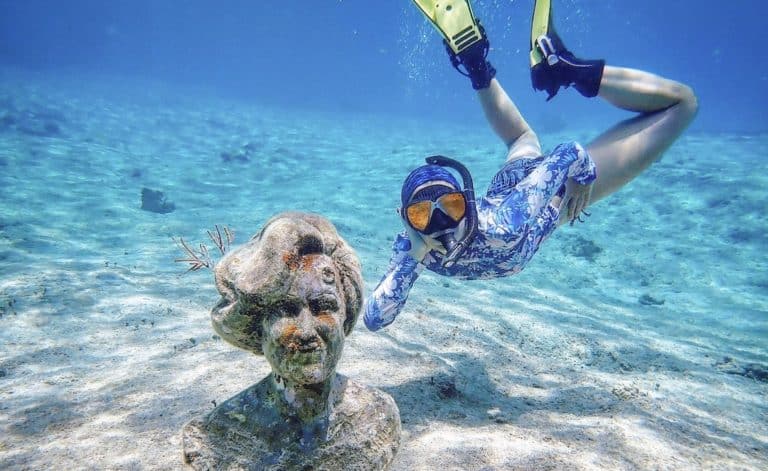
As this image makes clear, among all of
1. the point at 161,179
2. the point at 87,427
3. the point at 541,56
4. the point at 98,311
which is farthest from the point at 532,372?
the point at 161,179

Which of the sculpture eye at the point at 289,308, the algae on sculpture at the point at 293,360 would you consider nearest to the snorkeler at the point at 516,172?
the algae on sculpture at the point at 293,360

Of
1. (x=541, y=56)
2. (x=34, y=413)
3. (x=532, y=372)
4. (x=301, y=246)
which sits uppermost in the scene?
(x=541, y=56)

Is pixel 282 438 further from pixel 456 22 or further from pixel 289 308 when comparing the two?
pixel 456 22

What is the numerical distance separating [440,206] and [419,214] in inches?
6.5

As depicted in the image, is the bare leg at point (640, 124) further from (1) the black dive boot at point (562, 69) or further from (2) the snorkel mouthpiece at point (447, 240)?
(2) the snorkel mouthpiece at point (447, 240)

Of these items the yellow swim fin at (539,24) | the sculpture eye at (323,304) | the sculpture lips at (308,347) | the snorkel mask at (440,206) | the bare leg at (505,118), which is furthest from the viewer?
the bare leg at (505,118)

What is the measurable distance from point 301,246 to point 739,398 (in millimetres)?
4719

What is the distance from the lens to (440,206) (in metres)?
2.91

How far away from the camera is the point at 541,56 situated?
4.34 metres

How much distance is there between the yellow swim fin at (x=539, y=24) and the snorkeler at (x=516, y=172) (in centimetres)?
1

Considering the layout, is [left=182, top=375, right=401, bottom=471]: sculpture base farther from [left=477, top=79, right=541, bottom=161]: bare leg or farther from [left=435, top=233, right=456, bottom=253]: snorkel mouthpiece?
[left=477, top=79, right=541, bottom=161]: bare leg

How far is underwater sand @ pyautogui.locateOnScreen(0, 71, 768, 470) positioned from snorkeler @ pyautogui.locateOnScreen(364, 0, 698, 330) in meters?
1.18

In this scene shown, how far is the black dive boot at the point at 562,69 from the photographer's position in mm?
4148

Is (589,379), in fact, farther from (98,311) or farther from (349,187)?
(349,187)
